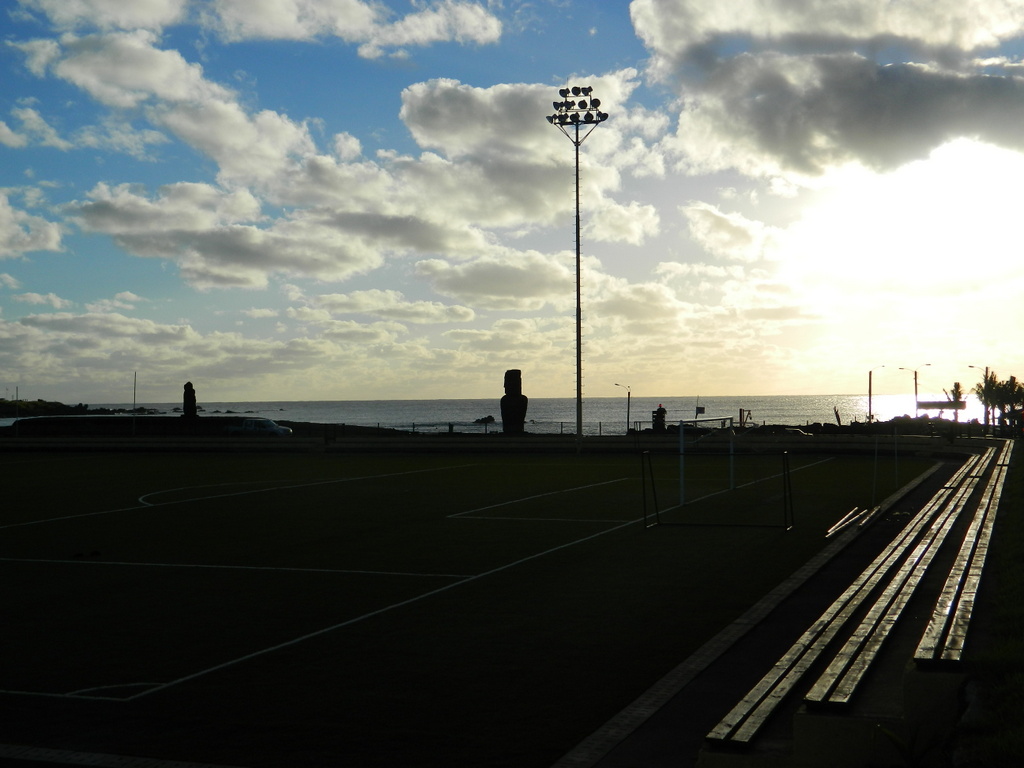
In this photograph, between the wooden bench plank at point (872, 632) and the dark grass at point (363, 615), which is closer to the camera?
the wooden bench plank at point (872, 632)

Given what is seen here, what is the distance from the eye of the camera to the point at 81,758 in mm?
6383

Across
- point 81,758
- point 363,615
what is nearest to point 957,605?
point 363,615

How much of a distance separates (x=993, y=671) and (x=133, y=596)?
990cm

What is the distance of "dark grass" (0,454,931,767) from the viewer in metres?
6.97

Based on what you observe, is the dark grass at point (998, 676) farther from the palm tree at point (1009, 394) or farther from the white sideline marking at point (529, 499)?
the palm tree at point (1009, 394)

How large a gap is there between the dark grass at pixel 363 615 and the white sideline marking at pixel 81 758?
5.4 inches

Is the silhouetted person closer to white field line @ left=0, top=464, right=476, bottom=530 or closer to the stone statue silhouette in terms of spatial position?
the stone statue silhouette

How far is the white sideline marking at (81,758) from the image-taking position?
6.21 meters

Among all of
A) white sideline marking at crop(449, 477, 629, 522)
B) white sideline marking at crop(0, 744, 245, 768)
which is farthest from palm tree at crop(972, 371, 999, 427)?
white sideline marking at crop(0, 744, 245, 768)

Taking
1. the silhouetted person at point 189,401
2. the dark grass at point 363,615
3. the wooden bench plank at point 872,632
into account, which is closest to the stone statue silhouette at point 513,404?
the silhouetted person at point 189,401

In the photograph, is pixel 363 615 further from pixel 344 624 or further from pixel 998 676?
pixel 998 676

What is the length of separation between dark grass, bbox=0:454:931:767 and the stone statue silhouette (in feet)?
124

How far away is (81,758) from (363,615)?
4724 millimetres

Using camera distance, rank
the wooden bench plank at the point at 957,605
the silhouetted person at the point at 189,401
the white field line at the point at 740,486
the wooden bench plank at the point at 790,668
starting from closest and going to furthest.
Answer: the wooden bench plank at the point at 790,668 → the wooden bench plank at the point at 957,605 → the white field line at the point at 740,486 → the silhouetted person at the point at 189,401
